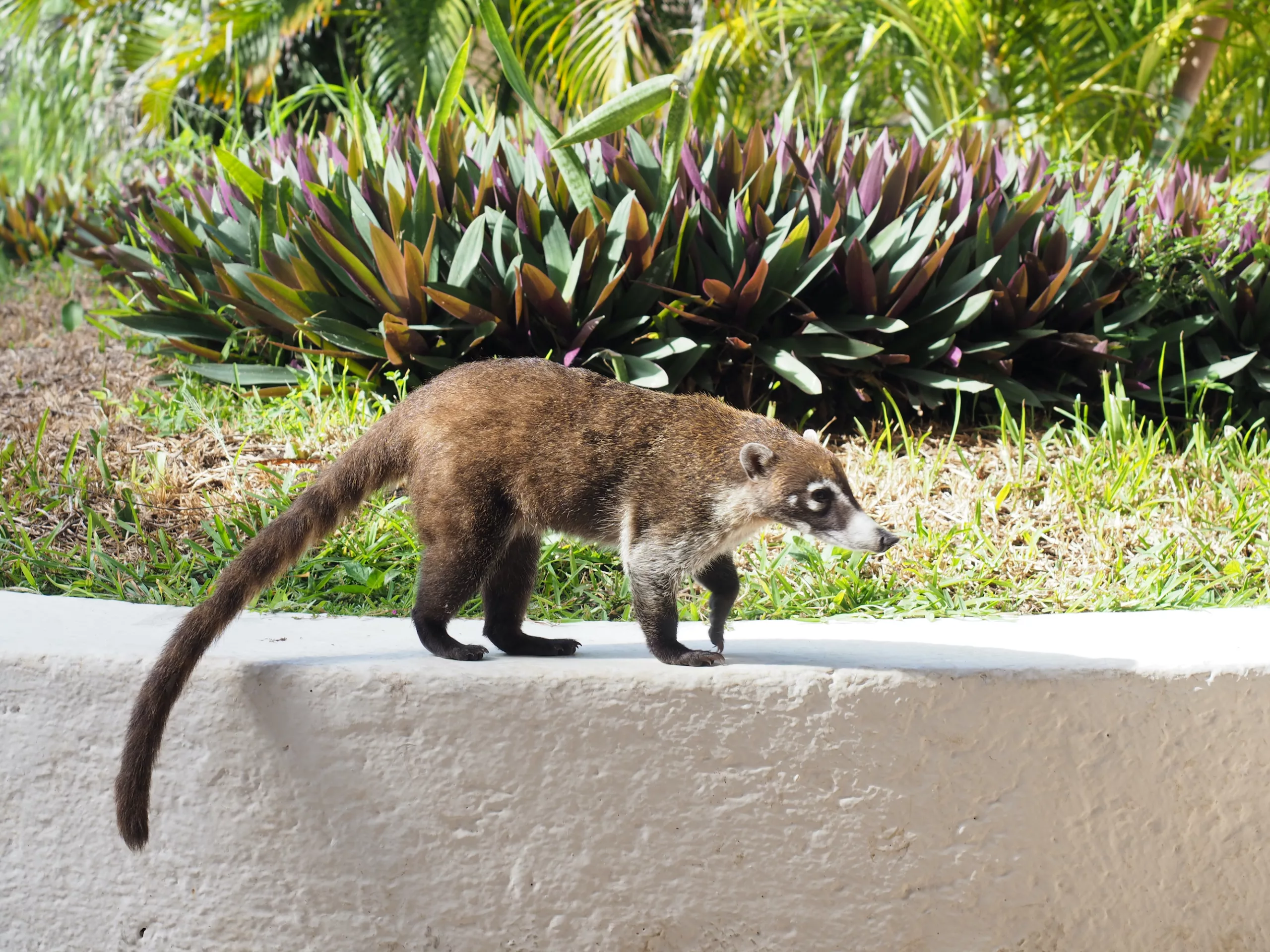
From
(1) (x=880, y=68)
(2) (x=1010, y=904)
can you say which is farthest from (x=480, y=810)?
(1) (x=880, y=68)

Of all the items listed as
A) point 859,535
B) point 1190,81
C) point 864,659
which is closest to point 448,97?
point 859,535

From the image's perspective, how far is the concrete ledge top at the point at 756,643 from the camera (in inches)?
104

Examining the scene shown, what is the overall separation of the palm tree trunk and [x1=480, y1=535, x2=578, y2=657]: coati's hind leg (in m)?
7.12

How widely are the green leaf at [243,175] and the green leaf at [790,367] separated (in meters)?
1.97

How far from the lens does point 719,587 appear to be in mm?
2887

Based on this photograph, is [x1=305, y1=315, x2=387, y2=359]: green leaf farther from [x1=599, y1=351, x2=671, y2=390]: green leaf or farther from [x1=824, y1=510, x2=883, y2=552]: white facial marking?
[x1=824, y1=510, x2=883, y2=552]: white facial marking

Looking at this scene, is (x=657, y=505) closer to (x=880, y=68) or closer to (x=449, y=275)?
(x=449, y=275)

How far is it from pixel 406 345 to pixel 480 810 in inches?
76.5

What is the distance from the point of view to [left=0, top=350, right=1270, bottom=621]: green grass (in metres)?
3.42

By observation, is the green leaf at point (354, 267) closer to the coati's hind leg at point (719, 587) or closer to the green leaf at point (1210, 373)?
the coati's hind leg at point (719, 587)

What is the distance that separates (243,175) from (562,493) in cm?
256

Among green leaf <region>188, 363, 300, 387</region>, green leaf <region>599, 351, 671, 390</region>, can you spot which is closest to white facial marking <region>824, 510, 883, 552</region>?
green leaf <region>599, 351, 671, 390</region>

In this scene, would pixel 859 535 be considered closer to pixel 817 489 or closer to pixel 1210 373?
pixel 817 489

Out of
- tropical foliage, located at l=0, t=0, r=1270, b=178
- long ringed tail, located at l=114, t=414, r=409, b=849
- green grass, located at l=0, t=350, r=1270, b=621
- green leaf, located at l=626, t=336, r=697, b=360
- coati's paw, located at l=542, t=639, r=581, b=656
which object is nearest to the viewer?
long ringed tail, located at l=114, t=414, r=409, b=849
